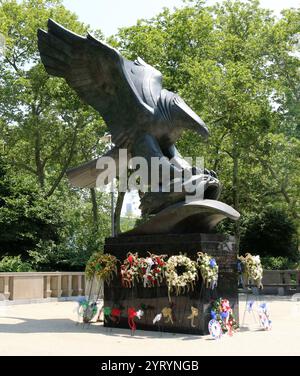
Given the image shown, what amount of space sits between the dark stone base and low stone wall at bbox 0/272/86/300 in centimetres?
756

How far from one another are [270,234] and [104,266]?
834 inches

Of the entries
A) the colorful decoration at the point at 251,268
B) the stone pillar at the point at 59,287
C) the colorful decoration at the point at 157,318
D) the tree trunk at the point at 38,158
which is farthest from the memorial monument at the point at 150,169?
the tree trunk at the point at 38,158

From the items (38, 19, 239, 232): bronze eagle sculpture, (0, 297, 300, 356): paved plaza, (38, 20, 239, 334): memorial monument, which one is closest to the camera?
(0, 297, 300, 356): paved plaza

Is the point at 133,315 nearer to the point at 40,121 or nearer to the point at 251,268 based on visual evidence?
the point at 251,268

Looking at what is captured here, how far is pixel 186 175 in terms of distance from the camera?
34.8ft

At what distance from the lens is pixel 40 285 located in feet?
61.7

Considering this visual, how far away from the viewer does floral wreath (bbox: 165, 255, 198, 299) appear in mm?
9508

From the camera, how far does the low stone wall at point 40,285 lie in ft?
57.6

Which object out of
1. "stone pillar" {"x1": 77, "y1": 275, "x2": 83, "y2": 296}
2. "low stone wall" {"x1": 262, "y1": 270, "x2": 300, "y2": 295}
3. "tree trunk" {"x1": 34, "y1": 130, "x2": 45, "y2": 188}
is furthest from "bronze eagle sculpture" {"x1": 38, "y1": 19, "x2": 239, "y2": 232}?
"tree trunk" {"x1": 34, "y1": 130, "x2": 45, "y2": 188}

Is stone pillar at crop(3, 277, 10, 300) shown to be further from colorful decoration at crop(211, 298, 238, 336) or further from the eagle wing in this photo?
colorful decoration at crop(211, 298, 238, 336)

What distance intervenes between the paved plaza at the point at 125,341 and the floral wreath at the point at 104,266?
110 cm

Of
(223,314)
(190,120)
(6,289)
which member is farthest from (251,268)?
(6,289)

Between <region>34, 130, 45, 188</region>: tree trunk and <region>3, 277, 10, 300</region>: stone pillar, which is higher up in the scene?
<region>34, 130, 45, 188</region>: tree trunk

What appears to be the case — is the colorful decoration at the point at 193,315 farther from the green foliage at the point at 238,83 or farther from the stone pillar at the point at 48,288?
the green foliage at the point at 238,83
